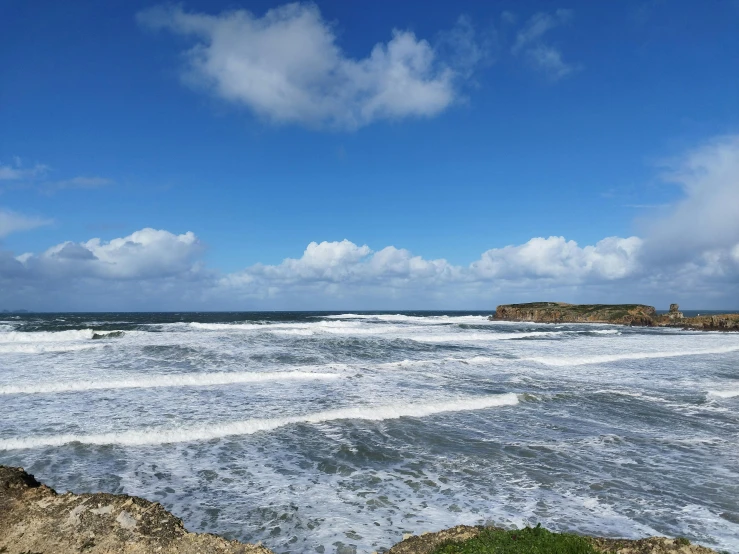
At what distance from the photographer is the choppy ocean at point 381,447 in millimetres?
7164

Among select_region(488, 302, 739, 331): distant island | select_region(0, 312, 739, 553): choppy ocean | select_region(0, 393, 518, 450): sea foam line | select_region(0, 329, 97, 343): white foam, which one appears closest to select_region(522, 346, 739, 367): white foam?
select_region(0, 312, 739, 553): choppy ocean

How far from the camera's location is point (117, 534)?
5.23 m

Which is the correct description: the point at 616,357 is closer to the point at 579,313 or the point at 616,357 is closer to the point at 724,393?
the point at 724,393

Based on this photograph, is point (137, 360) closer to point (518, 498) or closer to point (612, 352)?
point (518, 498)

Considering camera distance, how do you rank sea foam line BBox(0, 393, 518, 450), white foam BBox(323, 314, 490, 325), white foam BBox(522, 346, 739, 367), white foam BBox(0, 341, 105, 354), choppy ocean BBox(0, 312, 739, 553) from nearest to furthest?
choppy ocean BBox(0, 312, 739, 553)
sea foam line BBox(0, 393, 518, 450)
white foam BBox(522, 346, 739, 367)
white foam BBox(0, 341, 105, 354)
white foam BBox(323, 314, 490, 325)

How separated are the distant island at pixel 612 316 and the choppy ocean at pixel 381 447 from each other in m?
51.0

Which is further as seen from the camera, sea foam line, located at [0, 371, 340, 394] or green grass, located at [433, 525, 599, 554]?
sea foam line, located at [0, 371, 340, 394]

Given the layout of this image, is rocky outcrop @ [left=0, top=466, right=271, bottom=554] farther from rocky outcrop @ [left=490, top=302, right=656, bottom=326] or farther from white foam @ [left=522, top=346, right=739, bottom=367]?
rocky outcrop @ [left=490, top=302, right=656, bottom=326]

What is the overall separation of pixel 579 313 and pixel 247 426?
84.2 m

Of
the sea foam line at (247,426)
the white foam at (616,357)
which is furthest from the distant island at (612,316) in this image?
the sea foam line at (247,426)

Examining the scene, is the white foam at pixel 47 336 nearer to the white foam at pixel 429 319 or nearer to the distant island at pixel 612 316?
the white foam at pixel 429 319

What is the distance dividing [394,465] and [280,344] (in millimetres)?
27066

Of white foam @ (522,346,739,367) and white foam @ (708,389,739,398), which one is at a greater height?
white foam @ (708,389,739,398)

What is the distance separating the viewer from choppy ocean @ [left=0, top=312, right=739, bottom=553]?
716 centimetres
